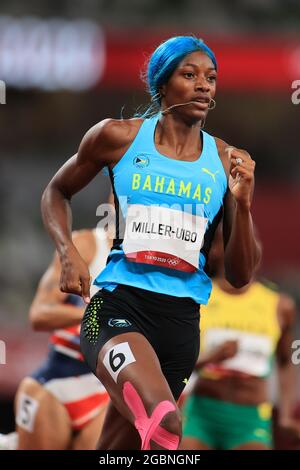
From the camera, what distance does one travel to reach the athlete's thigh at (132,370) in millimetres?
3659

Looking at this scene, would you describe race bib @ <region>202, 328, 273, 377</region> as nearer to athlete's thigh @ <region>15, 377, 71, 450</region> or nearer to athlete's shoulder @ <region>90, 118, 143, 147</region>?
athlete's thigh @ <region>15, 377, 71, 450</region>

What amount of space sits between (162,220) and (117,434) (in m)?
0.94

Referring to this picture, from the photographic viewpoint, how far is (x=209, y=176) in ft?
13.4

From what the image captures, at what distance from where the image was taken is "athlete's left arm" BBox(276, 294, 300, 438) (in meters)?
6.53

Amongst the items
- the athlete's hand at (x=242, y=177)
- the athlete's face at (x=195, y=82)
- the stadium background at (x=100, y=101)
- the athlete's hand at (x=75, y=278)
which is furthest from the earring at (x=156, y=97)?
the stadium background at (x=100, y=101)

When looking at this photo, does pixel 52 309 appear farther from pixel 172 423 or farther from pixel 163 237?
pixel 172 423

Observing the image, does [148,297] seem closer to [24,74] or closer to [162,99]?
[162,99]

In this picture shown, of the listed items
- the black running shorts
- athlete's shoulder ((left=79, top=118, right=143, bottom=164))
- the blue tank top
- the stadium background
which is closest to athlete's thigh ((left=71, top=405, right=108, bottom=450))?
the black running shorts

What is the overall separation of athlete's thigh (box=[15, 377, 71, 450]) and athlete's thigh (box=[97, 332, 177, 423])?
177 cm

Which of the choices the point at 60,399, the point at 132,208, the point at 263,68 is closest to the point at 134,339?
the point at 132,208

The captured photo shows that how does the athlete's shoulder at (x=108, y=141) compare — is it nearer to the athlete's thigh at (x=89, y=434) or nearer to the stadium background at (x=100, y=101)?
the athlete's thigh at (x=89, y=434)

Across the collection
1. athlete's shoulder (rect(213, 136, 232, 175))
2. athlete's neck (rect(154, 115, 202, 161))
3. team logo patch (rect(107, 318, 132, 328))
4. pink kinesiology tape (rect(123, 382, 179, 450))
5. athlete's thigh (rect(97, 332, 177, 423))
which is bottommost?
pink kinesiology tape (rect(123, 382, 179, 450))

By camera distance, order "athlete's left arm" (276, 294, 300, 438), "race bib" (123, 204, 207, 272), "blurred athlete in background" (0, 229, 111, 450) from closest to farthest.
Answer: "race bib" (123, 204, 207, 272) → "blurred athlete in background" (0, 229, 111, 450) → "athlete's left arm" (276, 294, 300, 438)

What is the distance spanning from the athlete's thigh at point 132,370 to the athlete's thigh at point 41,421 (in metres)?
1.77
